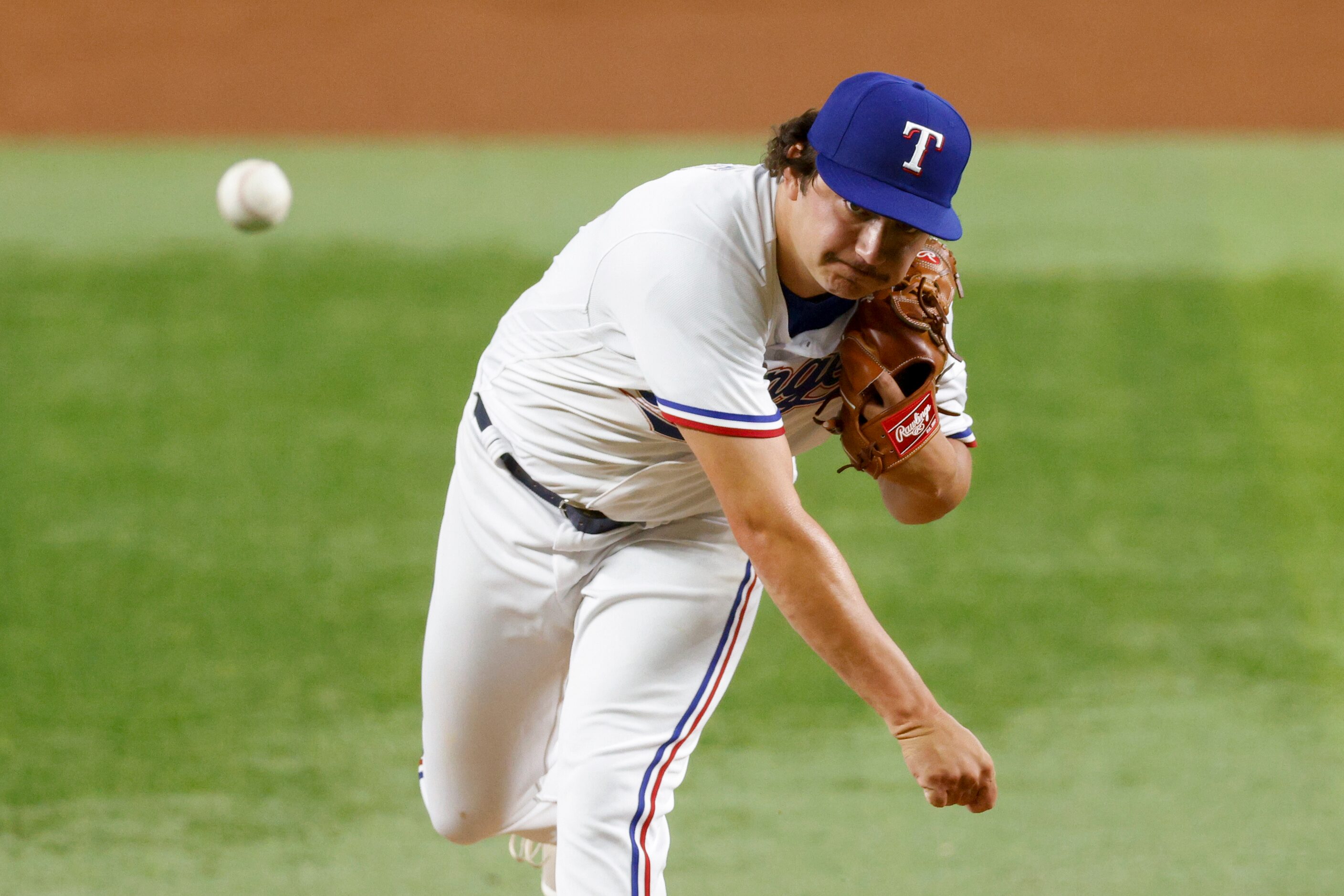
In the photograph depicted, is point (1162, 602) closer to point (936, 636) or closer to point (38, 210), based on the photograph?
point (936, 636)

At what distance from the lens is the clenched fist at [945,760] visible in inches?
90.7

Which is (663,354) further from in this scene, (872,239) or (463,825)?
(463,825)

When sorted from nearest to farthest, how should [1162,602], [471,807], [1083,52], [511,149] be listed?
[471,807], [1162,602], [511,149], [1083,52]

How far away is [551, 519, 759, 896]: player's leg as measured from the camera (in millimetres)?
2635

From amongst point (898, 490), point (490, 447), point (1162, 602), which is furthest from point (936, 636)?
point (490, 447)

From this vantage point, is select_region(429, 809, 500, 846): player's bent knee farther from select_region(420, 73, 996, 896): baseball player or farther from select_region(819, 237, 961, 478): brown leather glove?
select_region(819, 237, 961, 478): brown leather glove

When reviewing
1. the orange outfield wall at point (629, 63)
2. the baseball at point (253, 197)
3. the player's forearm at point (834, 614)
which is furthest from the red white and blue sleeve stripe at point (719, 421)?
the orange outfield wall at point (629, 63)

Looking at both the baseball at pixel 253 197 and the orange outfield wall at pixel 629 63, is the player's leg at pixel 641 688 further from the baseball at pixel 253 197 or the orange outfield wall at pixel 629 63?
the orange outfield wall at pixel 629 63

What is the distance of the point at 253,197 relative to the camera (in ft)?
15.0

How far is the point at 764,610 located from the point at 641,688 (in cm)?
226

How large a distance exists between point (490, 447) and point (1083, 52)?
8.37 meters

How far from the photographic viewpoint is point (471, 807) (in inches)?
123

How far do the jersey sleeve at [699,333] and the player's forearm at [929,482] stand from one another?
47 cm

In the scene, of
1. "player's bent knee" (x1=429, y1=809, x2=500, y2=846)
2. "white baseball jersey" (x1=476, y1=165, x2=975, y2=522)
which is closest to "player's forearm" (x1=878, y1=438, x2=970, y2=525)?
"white baseball jersey" (x1=476, y1=165, x2=975, y2=522)
